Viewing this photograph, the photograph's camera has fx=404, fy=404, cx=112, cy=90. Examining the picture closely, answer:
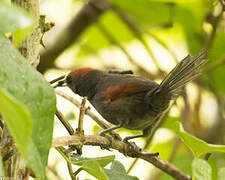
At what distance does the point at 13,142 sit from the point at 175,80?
1.24m

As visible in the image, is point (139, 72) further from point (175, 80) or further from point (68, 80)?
point (175, 80)

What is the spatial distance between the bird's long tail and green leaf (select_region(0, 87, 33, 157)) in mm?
1255

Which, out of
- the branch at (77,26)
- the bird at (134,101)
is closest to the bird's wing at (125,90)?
the bird at (134,101)

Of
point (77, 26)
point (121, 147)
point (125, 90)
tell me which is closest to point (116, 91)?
point (125, 90)

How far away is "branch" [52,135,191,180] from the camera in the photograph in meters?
1.20

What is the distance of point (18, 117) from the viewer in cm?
60

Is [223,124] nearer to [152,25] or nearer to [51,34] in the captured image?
[152,25]

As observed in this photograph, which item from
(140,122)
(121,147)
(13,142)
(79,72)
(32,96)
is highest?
(32,96)

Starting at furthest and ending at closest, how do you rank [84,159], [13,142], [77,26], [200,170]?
[77,26], [84,159], [200,170], [13,142]

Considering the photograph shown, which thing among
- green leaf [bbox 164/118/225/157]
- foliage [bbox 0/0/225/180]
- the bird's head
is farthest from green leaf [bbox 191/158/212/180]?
the bird's head

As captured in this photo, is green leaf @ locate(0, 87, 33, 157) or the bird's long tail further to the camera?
the bird's long tail

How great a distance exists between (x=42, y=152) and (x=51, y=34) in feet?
10.1

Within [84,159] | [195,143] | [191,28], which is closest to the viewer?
[84,159]

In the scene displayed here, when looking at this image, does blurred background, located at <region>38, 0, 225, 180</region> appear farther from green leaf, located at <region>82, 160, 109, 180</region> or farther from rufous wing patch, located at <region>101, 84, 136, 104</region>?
green leaf, located at <region>82, 160, 109, 180</region>
